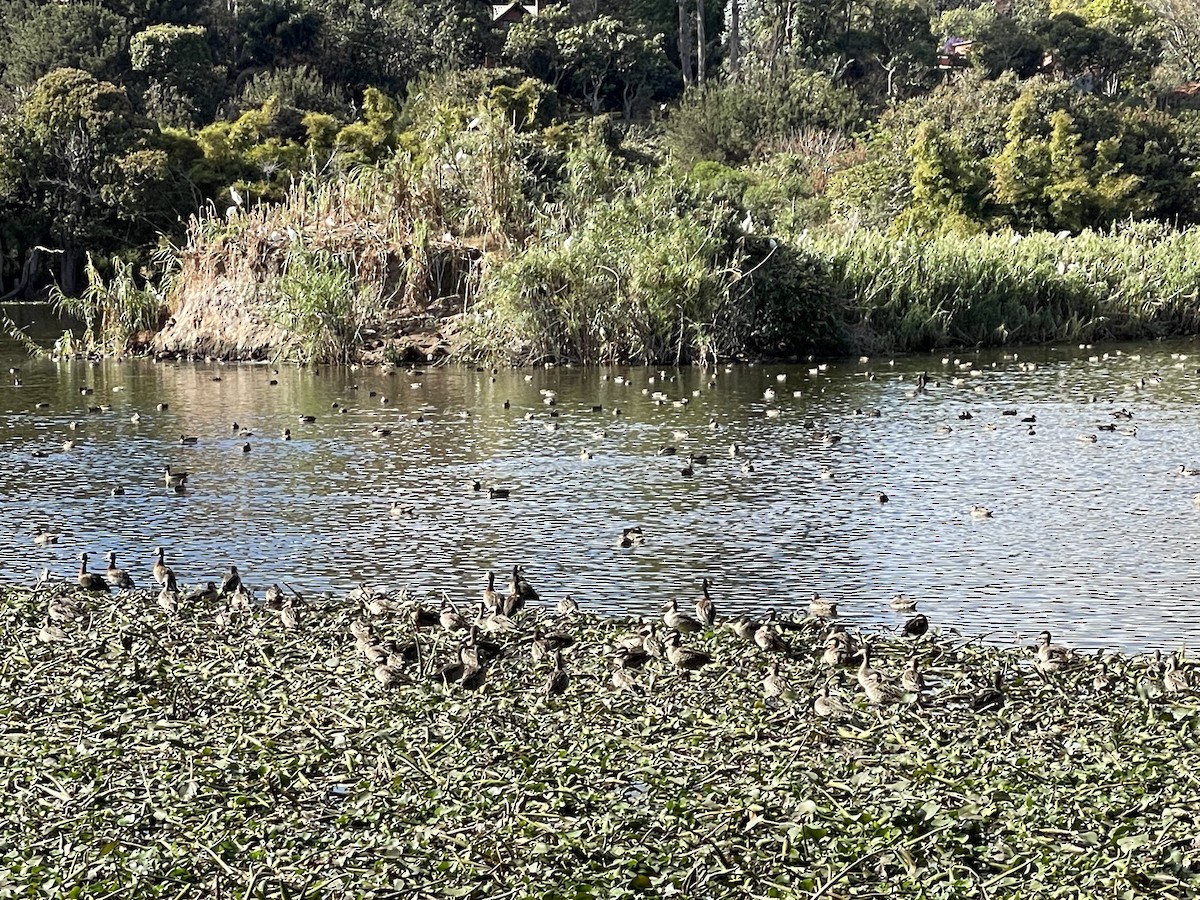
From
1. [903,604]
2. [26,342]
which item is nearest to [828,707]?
[903,604]

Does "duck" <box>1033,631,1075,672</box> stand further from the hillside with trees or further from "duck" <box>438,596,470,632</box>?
the hillside with trees

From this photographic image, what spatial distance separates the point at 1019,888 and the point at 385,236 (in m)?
25.1

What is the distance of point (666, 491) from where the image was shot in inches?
614

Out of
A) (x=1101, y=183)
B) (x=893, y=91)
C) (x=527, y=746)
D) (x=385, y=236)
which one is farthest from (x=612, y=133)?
Answer: (x=527, y=746)

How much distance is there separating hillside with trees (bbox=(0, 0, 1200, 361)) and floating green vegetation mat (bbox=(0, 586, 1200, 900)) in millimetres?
18585

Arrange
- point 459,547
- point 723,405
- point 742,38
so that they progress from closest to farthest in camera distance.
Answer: point 459,547, point 723,405, point 742,38

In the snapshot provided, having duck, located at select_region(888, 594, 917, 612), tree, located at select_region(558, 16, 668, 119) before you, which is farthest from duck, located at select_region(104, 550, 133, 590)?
tree, located at select_region(558, 16, 668, 119)

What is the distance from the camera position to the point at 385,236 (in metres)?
30.0

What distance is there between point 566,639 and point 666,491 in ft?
20.3

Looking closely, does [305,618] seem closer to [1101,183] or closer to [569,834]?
[569,834]

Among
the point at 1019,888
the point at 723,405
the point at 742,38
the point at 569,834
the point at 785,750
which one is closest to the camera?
the point at 1019,888

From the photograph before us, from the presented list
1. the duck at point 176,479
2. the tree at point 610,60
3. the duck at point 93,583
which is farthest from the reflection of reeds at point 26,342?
the tree at point 610,60

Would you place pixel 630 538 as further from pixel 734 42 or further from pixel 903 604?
pixel 734 42

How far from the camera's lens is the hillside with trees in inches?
1127
